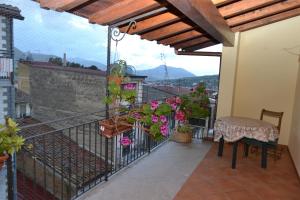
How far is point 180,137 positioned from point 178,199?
2.17m

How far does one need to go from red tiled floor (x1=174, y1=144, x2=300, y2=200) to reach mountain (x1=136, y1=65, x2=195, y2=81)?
70.6 inches

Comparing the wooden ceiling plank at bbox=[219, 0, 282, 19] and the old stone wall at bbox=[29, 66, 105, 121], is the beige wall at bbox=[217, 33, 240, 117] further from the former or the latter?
the old stone wall at bbox=[29, 66, 105, 121]

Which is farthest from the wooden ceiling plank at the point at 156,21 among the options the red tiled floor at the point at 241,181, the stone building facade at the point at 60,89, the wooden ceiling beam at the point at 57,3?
the stone building facade at the point at 60,89

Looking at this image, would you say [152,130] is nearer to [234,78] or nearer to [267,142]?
[267,142]


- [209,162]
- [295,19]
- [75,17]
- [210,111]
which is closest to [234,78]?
[210,111]

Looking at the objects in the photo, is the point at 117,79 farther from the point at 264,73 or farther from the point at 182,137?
the point at 264,73

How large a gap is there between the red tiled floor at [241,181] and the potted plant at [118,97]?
3.47 feet

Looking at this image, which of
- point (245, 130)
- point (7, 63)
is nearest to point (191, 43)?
point (245, 130)

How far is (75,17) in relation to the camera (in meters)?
2.47

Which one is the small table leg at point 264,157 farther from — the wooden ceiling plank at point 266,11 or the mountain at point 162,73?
the mountain at point 162,73

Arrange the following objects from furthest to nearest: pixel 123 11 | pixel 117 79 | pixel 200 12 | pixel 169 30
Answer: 1. pixel 169 30
2. pixel 117 79
3. pixel 123 11
4. pixel 200 12

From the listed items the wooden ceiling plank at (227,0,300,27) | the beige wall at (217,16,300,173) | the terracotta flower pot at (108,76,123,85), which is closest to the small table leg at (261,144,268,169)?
the beige wall at (217,16,300,173)

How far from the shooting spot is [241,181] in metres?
3.49

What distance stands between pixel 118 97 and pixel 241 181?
2.09 metres
